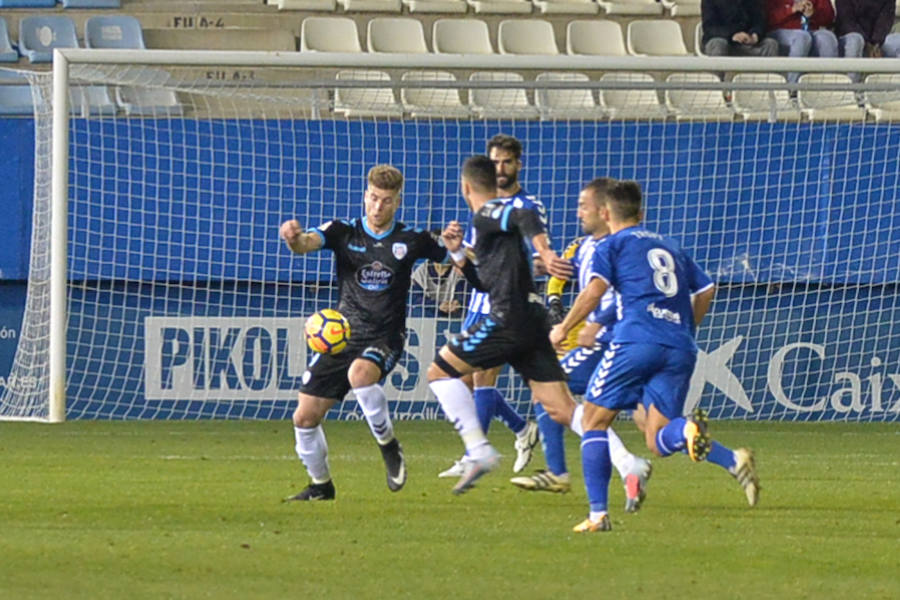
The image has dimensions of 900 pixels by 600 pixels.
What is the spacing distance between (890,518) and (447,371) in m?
2.33

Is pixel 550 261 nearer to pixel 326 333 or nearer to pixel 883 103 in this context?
pixel 326 333

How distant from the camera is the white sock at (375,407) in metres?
9.12

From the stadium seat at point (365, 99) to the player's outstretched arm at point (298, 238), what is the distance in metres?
6.34

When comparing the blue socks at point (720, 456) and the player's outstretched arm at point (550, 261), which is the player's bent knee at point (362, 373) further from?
the blue socks at point (720, 456)

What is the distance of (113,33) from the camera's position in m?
17.8

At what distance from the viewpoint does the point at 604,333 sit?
10.1 meters

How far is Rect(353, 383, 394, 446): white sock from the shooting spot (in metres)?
9.12

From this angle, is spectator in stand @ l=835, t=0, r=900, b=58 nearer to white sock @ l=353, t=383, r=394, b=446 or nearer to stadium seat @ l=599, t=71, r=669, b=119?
stadium seat @ l=599, t=71, r=669, b=119


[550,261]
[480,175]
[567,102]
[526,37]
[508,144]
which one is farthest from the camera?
[526,37]

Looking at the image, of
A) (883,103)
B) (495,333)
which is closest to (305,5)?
(883,103)

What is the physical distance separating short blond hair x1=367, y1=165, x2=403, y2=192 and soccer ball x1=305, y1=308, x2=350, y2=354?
0.72 meters

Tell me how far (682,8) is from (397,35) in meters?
3.50

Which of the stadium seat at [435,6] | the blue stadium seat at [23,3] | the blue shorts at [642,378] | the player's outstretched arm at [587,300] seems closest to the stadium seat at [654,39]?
the stadium seat at [435,6]

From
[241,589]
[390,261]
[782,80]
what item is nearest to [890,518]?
[390,261]
